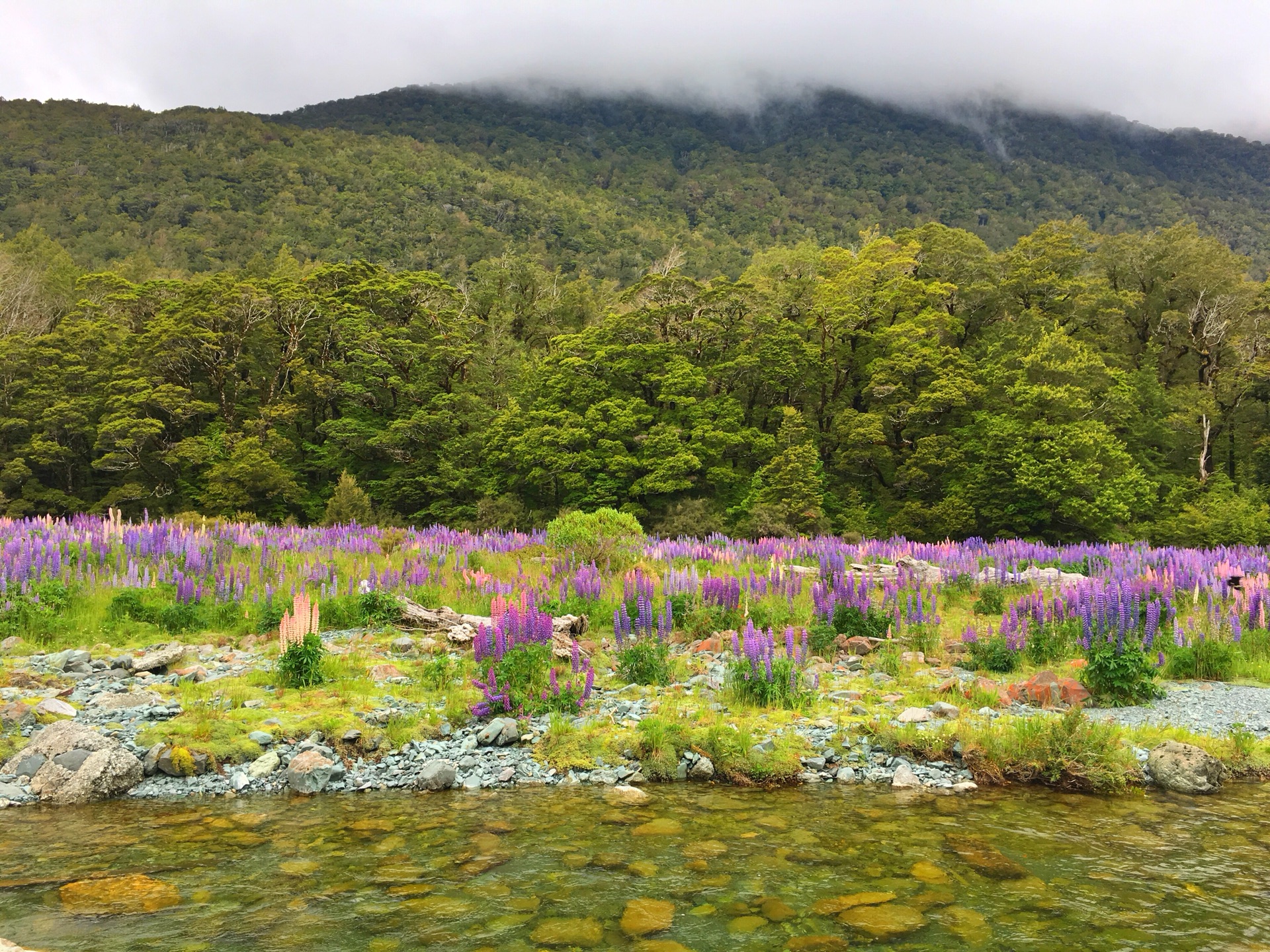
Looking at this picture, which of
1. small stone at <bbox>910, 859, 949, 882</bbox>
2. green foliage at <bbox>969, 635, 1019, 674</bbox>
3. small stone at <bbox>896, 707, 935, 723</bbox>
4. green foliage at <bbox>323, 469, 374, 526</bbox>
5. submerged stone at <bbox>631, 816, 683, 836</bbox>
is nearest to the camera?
small stone at <bbox>910, 859, 949, 882</bbox>

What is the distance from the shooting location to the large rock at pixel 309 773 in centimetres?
664

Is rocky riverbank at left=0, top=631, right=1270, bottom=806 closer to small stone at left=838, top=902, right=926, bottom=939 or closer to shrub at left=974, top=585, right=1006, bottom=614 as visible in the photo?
small stone at left=838, top=902, right=926, bottom=939

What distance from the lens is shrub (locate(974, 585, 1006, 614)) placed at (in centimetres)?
1276

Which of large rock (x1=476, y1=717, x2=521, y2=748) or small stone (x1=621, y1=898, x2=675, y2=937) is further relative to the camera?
large rock (x1=476, y1=717, x2=521, y2=748)

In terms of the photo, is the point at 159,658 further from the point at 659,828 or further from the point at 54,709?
the point at 659,828

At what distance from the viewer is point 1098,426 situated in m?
33.1

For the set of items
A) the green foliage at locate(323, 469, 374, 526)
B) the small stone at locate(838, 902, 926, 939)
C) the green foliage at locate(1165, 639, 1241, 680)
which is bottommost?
the green foliage at locate(323, 469, 374, 526)

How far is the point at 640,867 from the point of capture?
5.19m

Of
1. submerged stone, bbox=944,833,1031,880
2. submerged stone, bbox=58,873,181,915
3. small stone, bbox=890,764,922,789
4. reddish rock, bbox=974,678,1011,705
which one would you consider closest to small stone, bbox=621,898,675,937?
submerged stone, bbox=944,833,1031,880

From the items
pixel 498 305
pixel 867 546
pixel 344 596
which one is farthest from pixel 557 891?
pixel 498 305

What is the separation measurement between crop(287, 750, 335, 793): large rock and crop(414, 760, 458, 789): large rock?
2.66 feet

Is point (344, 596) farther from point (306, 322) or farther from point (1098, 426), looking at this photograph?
point (306, 322)

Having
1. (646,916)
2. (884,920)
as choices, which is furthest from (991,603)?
(646,916)

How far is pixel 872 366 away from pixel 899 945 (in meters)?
37.4
